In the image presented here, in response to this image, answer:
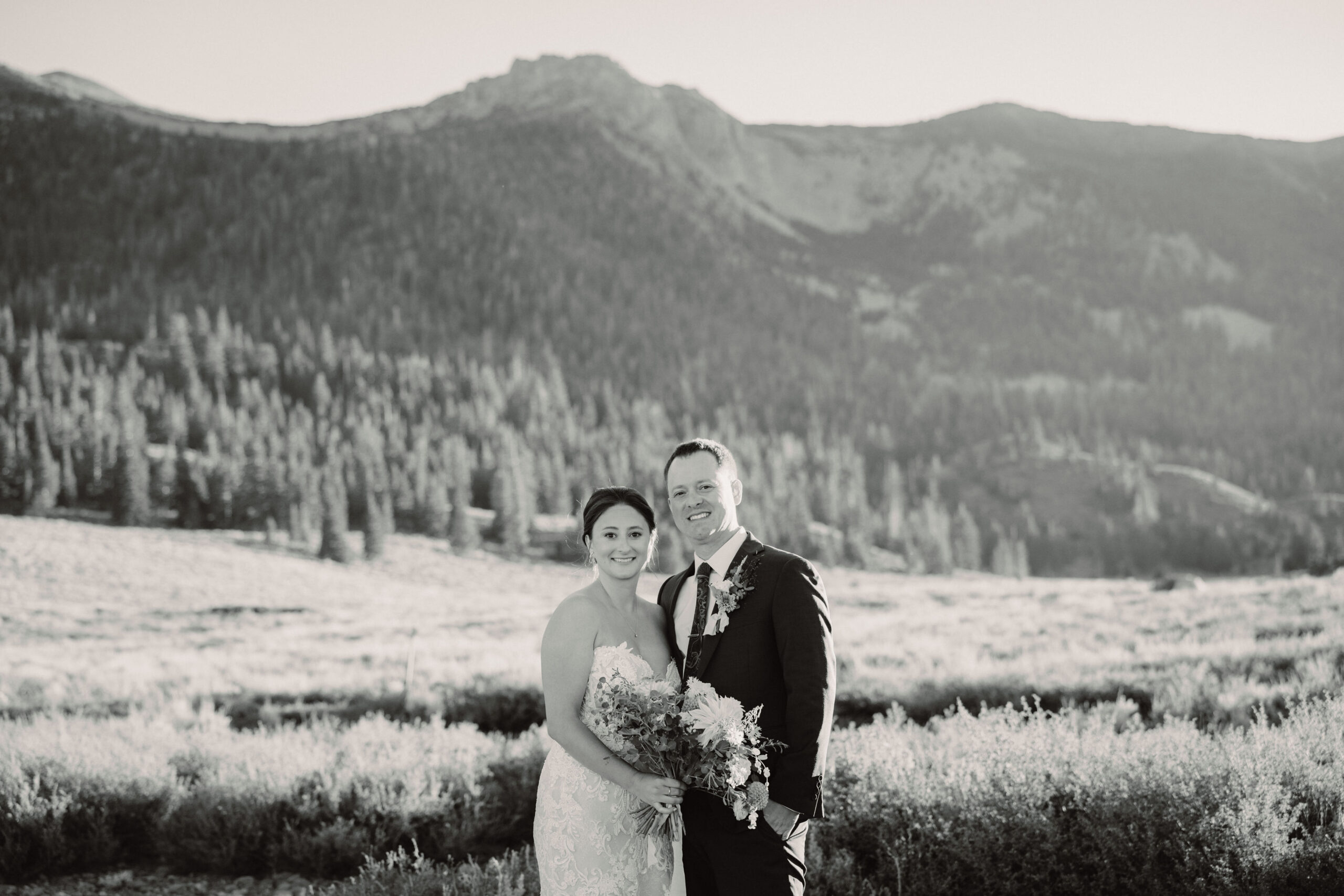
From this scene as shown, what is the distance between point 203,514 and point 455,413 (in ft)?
146

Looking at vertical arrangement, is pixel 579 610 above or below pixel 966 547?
above

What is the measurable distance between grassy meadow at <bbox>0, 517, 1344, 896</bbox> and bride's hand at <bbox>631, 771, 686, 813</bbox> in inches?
87.6

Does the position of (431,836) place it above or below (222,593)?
above

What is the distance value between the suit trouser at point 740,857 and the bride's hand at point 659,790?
0.21 meters

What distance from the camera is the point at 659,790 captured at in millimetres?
3611

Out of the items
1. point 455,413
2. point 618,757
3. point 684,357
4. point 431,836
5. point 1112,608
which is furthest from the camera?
point 684,357

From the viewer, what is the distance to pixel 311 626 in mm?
38031

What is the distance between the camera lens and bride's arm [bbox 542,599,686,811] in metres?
3.77

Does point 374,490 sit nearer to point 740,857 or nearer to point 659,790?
point 659,790

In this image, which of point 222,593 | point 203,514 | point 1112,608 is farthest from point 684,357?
point 1112,608

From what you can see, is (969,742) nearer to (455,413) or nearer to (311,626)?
(311,626)

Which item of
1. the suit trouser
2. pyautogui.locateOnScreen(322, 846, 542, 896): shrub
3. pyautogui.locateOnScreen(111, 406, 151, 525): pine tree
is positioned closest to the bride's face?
the suit trouser

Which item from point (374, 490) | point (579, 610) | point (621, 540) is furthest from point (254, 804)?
point (374, 490)

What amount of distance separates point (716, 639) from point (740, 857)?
878mm
